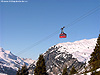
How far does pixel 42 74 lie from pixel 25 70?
9.79 meters

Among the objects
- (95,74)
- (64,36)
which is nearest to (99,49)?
(64,36)

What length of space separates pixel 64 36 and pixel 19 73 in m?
30.2

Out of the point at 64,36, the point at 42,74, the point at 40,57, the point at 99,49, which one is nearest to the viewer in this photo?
the point at 64,36

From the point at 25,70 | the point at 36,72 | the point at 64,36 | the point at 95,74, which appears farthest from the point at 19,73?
the point at 95,74

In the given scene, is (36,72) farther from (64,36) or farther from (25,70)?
(64,36)

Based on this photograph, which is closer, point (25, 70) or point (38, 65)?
point (38, 65)

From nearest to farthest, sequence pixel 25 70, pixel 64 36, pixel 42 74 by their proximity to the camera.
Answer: pixel 64 36 < pixel 42 74 < pixel 25 70

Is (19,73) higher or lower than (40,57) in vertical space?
lower

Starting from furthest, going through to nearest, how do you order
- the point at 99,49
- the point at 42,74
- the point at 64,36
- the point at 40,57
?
the point at 99,49 → the point at 40,57 → the point at 42,74 → the point at 64,36

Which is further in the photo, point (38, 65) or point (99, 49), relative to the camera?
point (99, 49)

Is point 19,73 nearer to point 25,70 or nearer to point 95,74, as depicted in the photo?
point 25,70

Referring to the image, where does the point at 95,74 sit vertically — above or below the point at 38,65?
below

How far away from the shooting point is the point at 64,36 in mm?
35875

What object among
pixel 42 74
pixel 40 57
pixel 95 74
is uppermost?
pixel 40 57
